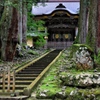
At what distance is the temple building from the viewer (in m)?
35.2

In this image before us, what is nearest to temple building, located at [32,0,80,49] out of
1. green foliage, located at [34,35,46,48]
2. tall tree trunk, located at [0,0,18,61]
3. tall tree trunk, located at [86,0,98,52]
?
green foliage, located at [34,35,46,48]

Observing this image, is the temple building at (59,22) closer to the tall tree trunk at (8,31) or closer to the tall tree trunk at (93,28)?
the tall tree trunk at (8,31)

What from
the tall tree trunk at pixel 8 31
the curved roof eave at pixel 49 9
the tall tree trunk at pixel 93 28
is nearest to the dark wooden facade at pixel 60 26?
the curved roof eave at pixel 49 9

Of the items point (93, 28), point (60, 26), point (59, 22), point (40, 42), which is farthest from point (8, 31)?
point (59, 22)

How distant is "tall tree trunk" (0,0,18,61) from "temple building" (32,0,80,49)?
19.7 m

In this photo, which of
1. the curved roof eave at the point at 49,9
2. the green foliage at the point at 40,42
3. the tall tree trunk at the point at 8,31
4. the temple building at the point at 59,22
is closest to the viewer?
the tall tree trunk at the point at 8,31

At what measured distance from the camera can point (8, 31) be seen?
48.2 feet

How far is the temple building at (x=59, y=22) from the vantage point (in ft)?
115

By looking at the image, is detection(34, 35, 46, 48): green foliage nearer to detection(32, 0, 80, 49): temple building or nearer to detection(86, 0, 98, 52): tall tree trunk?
detection(32, 0, 80, 49): temple building

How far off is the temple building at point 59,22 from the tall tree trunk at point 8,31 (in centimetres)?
1966

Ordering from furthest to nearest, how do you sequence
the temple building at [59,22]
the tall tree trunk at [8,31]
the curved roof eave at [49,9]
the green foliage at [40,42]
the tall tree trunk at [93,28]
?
1. the curved roof eave at [49,9]
2. the temple building at [59,22]
3. the green foliage at [40,42]
4. the tall tree trunk at [8,31]
5. the tall tree trunk at [93,28]

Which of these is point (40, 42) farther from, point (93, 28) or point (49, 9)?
point (93, 28)

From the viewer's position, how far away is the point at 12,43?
15086mm

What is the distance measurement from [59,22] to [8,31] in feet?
76.7
